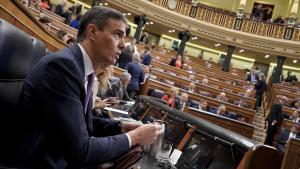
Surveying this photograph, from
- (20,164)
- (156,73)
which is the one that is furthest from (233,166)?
(156,73)

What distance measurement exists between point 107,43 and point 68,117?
349 millimetres

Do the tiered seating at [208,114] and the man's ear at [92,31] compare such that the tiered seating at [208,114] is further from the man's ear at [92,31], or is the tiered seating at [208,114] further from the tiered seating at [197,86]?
the man's ear at [92,31]

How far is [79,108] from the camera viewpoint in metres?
1.02

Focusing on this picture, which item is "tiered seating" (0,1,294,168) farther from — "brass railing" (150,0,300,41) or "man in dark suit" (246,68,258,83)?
"brass railing" (150,0,300,41)

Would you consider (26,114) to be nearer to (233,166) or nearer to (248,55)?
(233,166)

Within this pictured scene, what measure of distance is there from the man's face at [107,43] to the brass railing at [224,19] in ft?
47.9

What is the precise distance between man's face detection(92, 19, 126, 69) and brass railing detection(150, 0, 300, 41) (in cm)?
1459

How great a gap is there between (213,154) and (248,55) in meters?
17.7

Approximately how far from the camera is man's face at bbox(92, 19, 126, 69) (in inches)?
47.2

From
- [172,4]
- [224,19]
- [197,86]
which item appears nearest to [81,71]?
[197,86]

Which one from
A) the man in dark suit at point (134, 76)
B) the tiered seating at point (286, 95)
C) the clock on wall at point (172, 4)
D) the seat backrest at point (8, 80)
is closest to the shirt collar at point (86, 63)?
the seat backrest at point (8, 80)

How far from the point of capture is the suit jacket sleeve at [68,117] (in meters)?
0.98

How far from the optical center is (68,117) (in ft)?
3.22

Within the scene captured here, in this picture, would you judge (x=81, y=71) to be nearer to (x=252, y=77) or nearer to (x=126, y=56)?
(x=126, y=56)
